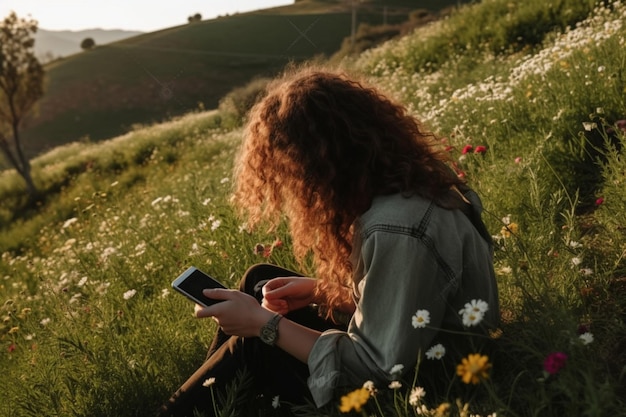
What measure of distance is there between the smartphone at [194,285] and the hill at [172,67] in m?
38.5

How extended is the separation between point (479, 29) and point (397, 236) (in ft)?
33.6

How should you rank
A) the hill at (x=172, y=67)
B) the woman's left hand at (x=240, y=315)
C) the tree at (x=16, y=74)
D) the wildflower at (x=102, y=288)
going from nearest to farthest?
the woman's left hand at (x=240, y=315) → the wildflower at (x=102, y=288) → the tree at (x=16, y=74) → the hill at (x=172, y=67)

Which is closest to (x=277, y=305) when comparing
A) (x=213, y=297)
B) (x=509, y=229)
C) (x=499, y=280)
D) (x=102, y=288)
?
(x=213, y=297)

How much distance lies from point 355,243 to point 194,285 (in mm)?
692

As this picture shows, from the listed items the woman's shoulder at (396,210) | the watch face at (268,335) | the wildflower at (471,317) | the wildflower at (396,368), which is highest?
the woman's shoulder at (396,210)

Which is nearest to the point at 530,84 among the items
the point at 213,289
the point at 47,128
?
the point at 213,289

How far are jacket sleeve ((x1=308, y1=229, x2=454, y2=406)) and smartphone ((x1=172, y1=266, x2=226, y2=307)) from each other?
1.79 ft

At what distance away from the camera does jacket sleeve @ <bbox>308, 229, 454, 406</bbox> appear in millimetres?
1888

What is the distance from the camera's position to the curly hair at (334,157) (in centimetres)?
208

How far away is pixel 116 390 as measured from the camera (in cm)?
283

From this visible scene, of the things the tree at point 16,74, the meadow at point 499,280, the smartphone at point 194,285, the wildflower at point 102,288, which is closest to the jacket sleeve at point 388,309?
the meadow at point 499,280

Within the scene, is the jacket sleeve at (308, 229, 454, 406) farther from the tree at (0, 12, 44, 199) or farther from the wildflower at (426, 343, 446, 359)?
the tree at (0, 12, 44, 199)

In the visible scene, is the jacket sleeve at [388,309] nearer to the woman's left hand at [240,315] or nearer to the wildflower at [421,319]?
the wildflower at [421,319]

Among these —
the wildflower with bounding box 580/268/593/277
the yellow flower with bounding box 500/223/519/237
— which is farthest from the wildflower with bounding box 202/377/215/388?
the wildflower with bounding box 580/268/593/277
